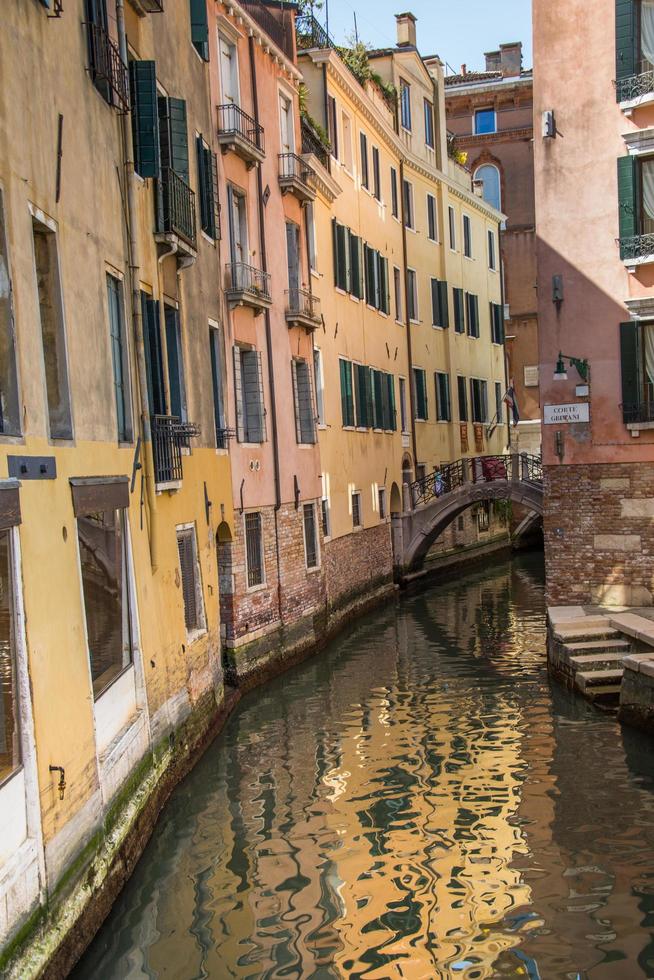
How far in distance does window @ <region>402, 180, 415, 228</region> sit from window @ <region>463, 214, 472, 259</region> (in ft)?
14.5

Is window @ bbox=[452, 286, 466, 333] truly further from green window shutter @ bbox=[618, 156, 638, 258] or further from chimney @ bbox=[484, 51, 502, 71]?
green window shutter @ bbox=[618, 156, 638, 258]

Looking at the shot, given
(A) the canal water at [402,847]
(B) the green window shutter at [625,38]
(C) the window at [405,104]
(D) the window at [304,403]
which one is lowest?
(A) the canal water at [402,847]

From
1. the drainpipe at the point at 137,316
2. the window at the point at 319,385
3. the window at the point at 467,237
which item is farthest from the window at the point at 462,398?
the drainpipe at the point at 137,316

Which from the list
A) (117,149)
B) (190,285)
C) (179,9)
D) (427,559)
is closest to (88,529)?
(117,149)

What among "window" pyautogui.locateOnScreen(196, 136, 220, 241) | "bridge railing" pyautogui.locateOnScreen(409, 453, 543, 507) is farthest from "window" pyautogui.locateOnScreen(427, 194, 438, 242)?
"window" pyautogui.locateOnScreen(196, 136, 220, 241)

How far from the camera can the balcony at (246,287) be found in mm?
15823

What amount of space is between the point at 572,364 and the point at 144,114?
24.3 ft

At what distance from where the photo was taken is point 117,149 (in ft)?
32.9

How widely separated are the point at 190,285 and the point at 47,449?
20.2 feet

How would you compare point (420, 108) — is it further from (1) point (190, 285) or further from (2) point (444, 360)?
(1) point (190, 285)

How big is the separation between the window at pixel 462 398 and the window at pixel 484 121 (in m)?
10.8

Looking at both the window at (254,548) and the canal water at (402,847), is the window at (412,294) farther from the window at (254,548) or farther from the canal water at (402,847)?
the canal water at (402,847)

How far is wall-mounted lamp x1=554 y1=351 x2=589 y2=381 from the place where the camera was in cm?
1572

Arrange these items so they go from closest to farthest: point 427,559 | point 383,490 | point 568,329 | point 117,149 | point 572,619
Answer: point 117,149, point 572,619, point 568,329, point 383,490, point 427,559
